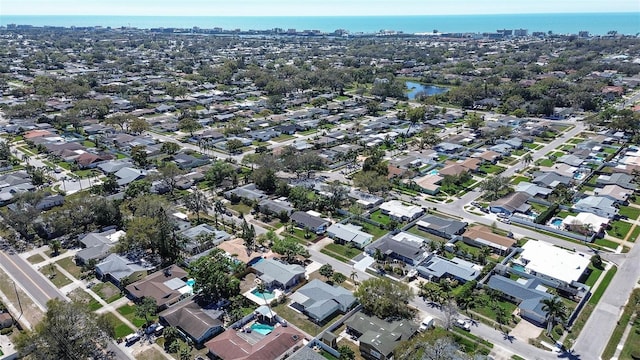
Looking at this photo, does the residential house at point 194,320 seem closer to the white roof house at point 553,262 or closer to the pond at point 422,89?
the white roof house at point 553,262

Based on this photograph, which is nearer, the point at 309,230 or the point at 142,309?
the point at 142,309

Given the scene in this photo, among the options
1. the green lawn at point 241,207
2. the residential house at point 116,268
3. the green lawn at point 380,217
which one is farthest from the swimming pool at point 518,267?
the residential house at point 116,268

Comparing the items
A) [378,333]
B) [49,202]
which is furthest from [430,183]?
[49,202]

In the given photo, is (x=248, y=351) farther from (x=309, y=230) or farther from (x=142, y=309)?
(x=309, y=230)

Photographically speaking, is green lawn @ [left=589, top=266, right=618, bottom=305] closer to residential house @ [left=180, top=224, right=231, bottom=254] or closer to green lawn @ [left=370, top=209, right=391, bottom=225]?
green lawn @ [left=370, top=209, right=391, bottom=225]

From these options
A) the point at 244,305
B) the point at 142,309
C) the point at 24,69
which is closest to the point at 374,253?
the point at 244,305

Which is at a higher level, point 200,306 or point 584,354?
point 584,354

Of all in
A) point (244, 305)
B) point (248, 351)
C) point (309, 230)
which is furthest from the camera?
point (309, 230)
